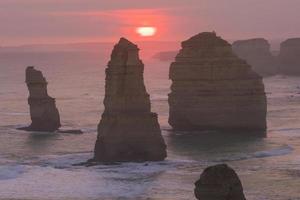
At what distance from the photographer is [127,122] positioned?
56094 mm

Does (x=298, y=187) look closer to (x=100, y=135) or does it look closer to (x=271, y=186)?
(x=271, y=186)

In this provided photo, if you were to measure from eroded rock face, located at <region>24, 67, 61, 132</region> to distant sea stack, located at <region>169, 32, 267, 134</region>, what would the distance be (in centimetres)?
1249

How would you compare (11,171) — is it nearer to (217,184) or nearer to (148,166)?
(148,166)

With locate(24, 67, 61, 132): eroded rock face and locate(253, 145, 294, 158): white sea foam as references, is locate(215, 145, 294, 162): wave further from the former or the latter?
locate(24, 67, 61, 132): eroded rock face

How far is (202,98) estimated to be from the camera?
75188 mm

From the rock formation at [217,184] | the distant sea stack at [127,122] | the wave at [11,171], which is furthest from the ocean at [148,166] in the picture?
the rock formation at [217,184]

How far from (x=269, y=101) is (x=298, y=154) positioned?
62.5 m

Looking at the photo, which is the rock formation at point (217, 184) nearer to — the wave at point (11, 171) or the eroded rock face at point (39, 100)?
the wave at point (11, 171)

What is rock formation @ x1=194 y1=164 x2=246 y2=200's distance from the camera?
24.6 meters

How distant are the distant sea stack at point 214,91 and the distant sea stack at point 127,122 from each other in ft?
58.9

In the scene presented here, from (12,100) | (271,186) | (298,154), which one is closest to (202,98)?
(298,154)

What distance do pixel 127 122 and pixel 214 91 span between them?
20.9m

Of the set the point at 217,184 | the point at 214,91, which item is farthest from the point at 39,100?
the point at 217,184

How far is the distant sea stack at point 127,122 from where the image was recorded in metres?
56.2
